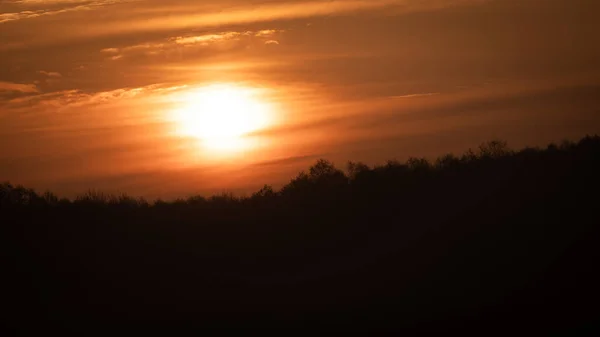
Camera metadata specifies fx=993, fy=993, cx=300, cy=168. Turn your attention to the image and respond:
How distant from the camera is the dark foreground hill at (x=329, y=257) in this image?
2694cm

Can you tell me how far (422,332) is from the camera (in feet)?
87.3

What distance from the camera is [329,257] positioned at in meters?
30.5

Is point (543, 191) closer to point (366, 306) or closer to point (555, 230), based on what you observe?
point (555, 230)

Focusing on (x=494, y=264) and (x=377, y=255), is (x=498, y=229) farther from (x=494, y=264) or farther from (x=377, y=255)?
(x=377, y=255)

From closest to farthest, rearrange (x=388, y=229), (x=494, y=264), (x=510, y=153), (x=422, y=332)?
(x=422, y=332) → (x=494, y=264) → (x=388, y=229) → (x=510, y=153)

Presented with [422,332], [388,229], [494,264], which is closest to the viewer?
[422,332]

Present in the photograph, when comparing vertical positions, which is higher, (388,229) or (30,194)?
(30,194)

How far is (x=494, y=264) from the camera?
95.9 feet

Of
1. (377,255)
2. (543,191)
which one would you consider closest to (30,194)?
(377,255)

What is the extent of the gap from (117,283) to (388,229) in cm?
889

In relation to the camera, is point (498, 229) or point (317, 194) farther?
point (317, 194)

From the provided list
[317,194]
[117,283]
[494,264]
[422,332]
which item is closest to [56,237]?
[117,283]

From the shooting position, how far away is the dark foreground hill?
2694 cm

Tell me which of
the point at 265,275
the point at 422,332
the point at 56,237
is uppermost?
the point at 56,237
